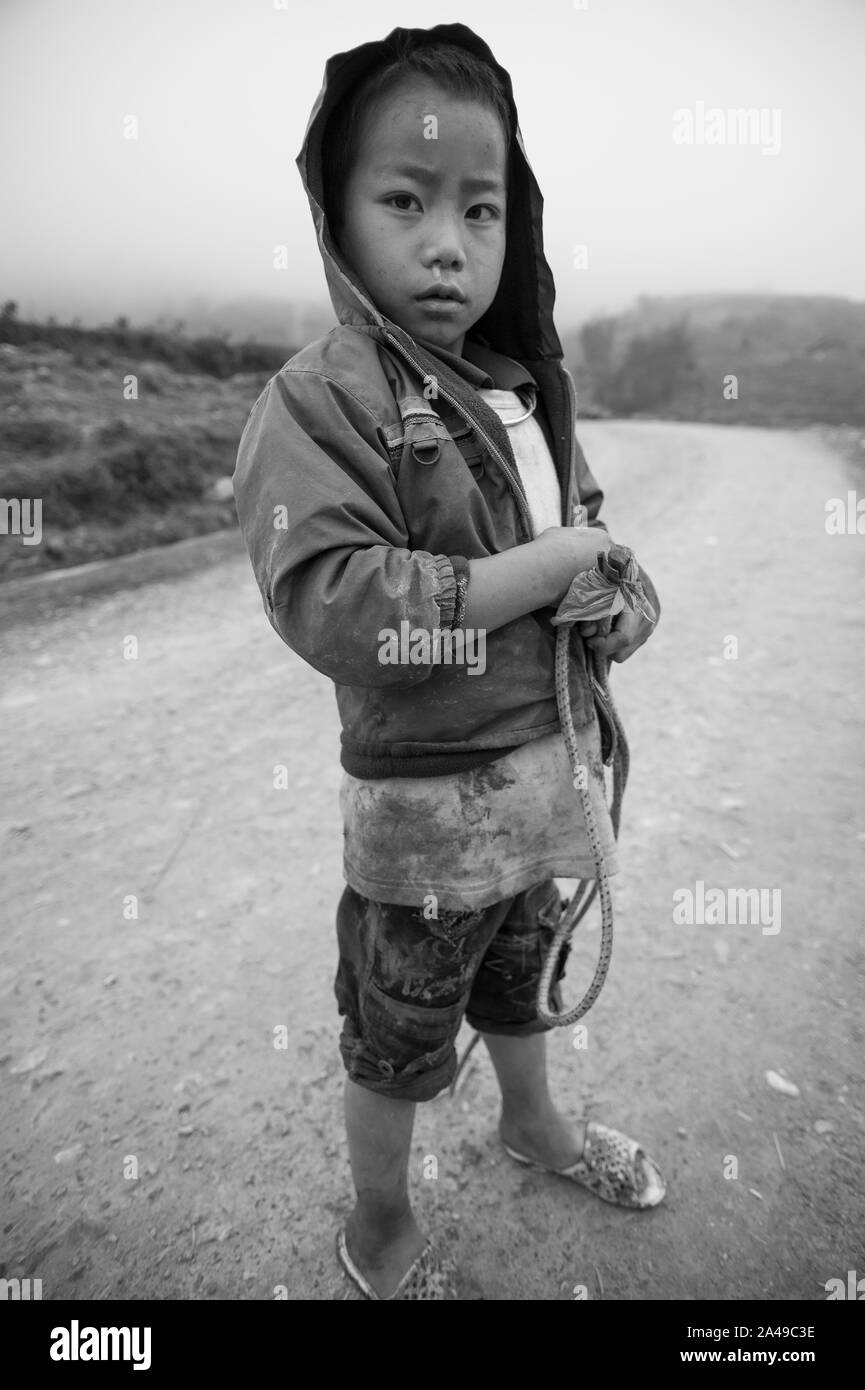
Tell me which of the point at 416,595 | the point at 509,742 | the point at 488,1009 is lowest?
the point at 488,1009

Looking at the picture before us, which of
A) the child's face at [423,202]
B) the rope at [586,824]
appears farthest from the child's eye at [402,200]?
the rope at [586,824]

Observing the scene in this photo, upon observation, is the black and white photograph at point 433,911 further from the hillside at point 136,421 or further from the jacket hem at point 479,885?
the hillside at point 136,421

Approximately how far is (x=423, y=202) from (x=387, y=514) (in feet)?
1.76

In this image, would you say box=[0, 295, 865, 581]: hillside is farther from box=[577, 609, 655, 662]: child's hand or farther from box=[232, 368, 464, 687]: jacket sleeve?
box=[232, 368, 464, 687]: jacket sleeve

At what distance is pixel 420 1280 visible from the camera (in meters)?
1.69

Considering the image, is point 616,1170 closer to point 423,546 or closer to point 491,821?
point 491,821

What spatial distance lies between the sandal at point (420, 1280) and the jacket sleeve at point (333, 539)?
1342 mm

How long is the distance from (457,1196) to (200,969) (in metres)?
1.03

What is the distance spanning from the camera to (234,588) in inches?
234

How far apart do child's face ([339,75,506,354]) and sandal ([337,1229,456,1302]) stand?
189 cm

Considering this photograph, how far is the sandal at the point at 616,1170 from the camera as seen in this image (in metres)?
1.84
